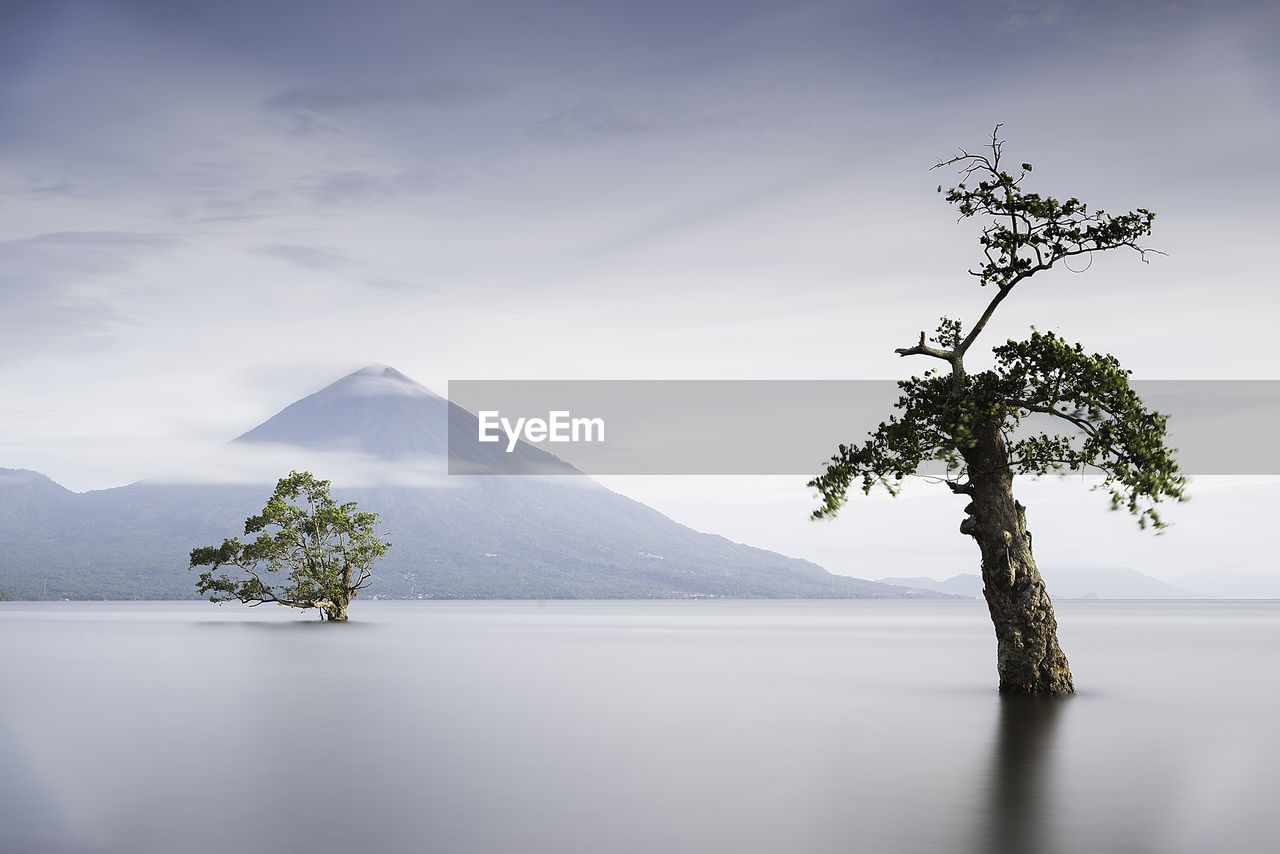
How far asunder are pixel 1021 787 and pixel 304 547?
2503 inches

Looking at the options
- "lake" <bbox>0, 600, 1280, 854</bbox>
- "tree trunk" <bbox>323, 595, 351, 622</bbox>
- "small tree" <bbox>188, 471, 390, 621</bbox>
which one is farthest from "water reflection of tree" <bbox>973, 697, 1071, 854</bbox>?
"tree trunk" <bbox>323, 595, 351, 622</bbox>

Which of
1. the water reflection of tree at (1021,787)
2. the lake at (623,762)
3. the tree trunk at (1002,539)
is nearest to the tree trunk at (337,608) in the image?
the lake at (623,762)

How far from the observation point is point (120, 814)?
Answer: 13703 mm

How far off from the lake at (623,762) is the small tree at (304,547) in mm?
33235

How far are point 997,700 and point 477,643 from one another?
3686 centimetres

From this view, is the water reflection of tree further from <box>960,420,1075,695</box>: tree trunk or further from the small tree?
the small tree

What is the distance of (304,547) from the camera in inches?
2921

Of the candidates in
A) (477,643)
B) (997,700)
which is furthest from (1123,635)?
(997,700)

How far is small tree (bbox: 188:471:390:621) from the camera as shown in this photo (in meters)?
72.3

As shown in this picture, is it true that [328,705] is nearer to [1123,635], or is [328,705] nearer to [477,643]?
[477,643]

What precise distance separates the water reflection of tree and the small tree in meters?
52.7

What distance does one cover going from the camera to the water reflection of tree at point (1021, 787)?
1243 centimetres

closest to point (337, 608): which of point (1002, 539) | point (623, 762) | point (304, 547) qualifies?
point (304, 547)

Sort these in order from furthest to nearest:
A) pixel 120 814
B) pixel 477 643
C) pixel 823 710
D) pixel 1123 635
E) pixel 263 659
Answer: pixel 1123 635 < pixel 477 643 < pixel 263 659 < pixel 823 710 < pixel 120 814
